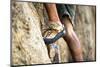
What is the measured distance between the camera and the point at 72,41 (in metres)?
2.80

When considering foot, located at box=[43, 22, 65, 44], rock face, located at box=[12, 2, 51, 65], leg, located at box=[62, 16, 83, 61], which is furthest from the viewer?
leg, located at box=[62, 16, 83, 61]

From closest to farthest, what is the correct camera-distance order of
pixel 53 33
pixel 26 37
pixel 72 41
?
Answer: pixel 26 37, pixel 53 33, pixel 72 41

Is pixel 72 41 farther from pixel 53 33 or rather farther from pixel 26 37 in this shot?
pixel 26 37

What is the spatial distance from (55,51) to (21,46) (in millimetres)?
418

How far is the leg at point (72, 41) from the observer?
2.76 metres

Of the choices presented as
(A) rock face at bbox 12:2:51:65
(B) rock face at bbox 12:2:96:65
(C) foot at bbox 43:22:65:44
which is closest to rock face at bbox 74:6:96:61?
(B) rock face at bbox 12:2:96:65

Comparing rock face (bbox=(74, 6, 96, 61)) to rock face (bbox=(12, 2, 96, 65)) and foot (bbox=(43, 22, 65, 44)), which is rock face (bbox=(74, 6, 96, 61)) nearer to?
rock face (bbox=(12, 2, 96, 65))

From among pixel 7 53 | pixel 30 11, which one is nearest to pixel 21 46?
pixel 7 53

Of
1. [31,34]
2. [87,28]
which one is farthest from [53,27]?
[87,28]

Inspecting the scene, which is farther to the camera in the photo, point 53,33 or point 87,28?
point 87,28

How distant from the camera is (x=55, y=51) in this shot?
268 cm

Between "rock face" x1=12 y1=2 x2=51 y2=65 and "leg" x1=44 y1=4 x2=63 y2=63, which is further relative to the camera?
"leg" x1=44 y1=4 x2=63 y2=63

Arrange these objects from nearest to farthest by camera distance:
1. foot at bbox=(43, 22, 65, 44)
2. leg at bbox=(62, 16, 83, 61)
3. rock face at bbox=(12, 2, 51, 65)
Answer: rock face at bbox=(12, 2, 51, 65)
foot at bbox=(43, 22, 65, 44)
leg at bbox=(62, 16, 83, 61)

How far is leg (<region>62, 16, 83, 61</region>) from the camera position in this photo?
2.76 m
